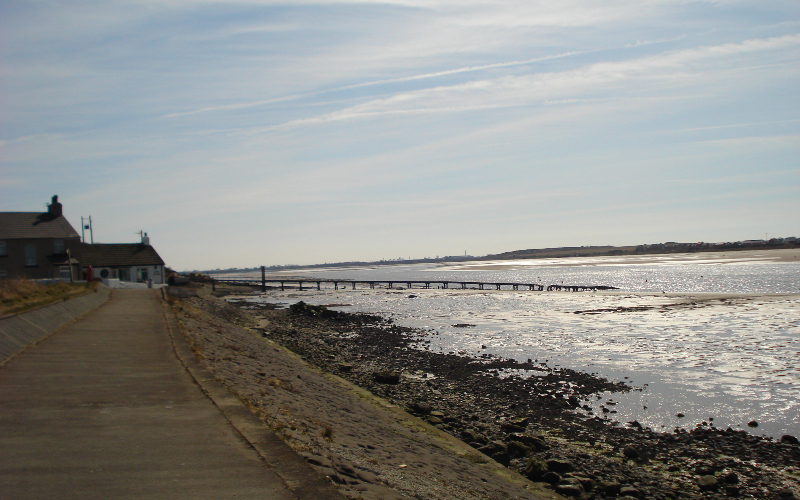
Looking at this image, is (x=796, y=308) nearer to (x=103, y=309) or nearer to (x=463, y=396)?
(x=463, y=396)

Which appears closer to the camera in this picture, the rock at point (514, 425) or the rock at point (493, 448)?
the rock at point (493, 448)

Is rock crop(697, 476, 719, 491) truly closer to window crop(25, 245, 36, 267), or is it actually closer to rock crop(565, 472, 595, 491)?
rock crop(565, 472, 595, 491)

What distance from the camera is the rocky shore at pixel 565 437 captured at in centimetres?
971

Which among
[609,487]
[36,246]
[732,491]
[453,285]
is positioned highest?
[36,246]

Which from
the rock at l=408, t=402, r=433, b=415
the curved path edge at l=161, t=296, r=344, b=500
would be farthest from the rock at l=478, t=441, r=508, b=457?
the curved path edge at l=161, t=296, r=344, b=500

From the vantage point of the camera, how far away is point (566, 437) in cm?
1223

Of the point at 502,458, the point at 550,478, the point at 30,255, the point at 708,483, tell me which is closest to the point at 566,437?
the point at 502,458

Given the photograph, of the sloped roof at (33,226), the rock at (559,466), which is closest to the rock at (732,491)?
the rock at (559,466)

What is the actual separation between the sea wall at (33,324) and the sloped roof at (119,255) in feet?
135

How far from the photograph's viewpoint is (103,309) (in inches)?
806

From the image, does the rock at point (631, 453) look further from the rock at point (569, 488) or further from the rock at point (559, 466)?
the rock at point (569, 488)

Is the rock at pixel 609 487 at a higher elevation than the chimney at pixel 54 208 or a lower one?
lower

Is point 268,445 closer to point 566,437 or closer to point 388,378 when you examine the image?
point 566,437

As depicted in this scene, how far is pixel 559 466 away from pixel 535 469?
0.53 metres
